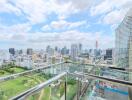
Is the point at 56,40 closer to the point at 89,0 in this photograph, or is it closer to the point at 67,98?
the point at 89,0

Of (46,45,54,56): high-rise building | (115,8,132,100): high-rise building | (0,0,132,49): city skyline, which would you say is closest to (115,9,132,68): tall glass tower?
(115,8,132,100): high-rise building

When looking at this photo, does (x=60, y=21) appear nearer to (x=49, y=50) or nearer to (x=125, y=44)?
(x=49, y=50)

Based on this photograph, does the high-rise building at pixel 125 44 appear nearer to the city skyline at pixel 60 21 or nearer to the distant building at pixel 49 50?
the city skyline at pixel 60 21

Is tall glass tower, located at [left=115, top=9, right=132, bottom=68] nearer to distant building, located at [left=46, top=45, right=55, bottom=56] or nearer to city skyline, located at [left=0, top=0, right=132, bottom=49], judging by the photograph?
city skyline, located at [left=0, top=0, right=132, bottom=49]

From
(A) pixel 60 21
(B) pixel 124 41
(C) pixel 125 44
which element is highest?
(A) pixel 60 21

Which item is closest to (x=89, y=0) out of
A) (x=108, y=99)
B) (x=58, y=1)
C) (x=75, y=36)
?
(x=58, y=1)

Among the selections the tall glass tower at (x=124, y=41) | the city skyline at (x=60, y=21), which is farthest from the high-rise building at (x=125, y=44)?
the city skyline at (x=60, y=21)

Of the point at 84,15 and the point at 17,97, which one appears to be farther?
the point at 84,15

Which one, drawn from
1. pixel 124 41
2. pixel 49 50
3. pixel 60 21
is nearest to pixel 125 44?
pixel 124 41

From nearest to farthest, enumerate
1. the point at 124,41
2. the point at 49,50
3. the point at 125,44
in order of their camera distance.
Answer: the point at 125,44 → the point at 124,41 → the point at 49,50
